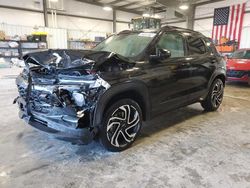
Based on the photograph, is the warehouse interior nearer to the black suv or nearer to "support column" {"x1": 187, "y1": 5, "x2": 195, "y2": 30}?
the black suv

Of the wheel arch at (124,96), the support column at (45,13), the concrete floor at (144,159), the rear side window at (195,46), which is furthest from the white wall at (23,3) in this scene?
the wheel arch at (124,96)

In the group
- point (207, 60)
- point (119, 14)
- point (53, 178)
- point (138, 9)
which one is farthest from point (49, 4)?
point (53, 178)

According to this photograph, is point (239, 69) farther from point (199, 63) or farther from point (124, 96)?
point (124, 96)

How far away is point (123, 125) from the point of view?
250cm

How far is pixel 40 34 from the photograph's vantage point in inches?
452

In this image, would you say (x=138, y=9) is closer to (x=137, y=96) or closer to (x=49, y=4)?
(x=49, y=4)

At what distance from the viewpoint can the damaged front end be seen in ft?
6.86

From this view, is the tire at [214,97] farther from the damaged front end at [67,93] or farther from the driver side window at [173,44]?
the damaged front end at [67,93]

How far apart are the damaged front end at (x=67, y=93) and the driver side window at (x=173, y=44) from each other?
119cm

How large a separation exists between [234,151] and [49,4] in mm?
13408

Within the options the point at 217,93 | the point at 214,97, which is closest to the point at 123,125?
the point at 214,97

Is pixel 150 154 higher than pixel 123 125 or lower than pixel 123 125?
lower

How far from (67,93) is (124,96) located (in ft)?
2.14

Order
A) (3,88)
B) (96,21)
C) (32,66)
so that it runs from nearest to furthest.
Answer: (32,66) → (3,88) → (96,21)
